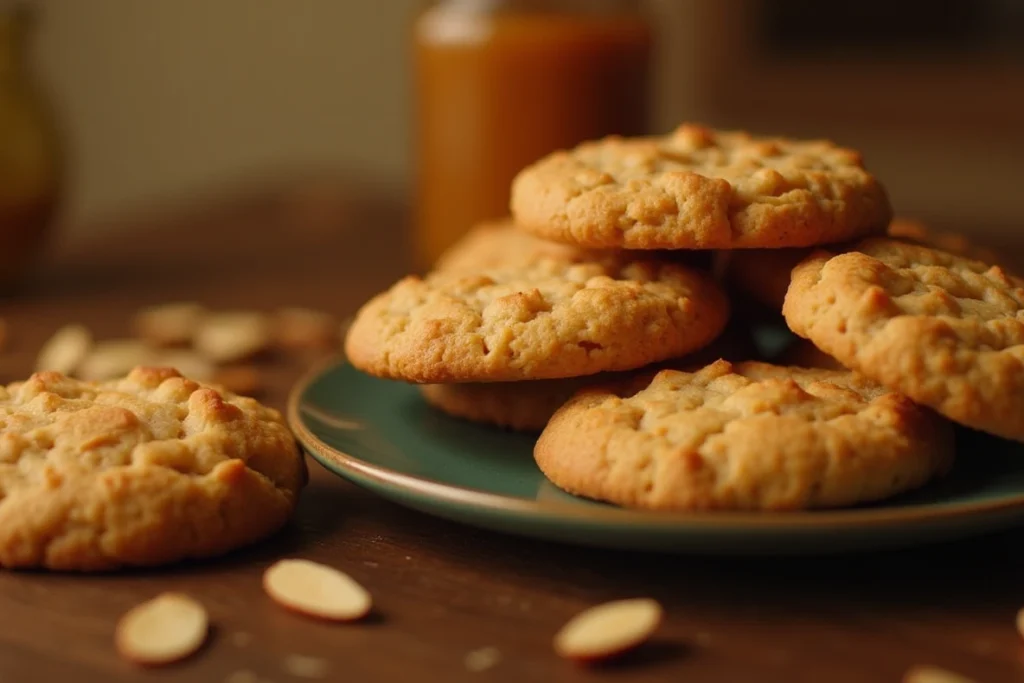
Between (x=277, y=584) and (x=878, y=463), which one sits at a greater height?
(x=878, y=463)

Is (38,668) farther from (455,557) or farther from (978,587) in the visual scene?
(978,587)

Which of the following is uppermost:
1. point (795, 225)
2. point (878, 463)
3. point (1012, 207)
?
point (795, 225)

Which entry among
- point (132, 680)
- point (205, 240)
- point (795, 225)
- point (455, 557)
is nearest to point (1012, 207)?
point (205, 240)

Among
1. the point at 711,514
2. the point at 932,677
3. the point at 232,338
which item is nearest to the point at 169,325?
the point at 232,338

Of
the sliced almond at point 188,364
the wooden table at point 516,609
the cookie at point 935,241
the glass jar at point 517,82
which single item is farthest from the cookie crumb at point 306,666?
the glass jar at point 517,82

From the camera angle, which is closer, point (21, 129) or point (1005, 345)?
point (1005, 345)

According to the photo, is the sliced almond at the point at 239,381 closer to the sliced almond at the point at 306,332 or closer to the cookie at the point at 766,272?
the sliced almond at the point at 306,332
